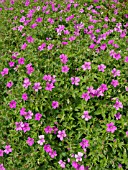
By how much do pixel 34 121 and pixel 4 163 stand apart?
1.90 ft

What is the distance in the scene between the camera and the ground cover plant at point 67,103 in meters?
2.84

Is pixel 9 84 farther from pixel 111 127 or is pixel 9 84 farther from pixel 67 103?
pixel 111 127

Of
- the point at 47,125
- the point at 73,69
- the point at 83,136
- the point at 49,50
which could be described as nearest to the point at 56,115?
the point at 47,125

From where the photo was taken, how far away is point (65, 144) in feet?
9.69

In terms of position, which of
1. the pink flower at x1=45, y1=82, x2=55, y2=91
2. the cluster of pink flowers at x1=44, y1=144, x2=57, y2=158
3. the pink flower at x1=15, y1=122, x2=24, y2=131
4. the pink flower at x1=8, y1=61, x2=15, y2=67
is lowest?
the cluster of pink flowers at x1=44, y1=144, x2=57, y2=158

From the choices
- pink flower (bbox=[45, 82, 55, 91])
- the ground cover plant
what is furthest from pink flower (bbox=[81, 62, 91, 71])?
pink flower (bbox=[45, 82, 55, 91])

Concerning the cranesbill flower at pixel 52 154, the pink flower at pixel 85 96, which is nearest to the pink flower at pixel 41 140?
the cranesbill flower at pixel 52 154

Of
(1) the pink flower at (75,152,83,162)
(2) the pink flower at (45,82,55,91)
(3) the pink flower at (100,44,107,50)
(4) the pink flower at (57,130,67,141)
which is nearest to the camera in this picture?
(1) the pink flower at (75,152,83,162)

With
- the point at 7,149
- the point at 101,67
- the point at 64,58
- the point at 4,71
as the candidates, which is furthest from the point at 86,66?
the point at 7,149

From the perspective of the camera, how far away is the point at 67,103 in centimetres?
304

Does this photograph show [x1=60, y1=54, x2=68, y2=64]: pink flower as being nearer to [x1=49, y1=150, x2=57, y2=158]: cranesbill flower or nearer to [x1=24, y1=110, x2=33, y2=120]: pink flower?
[x1=24, y1=110, x2=33, y2=120]: pink flower

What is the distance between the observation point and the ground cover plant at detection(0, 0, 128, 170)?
284cm

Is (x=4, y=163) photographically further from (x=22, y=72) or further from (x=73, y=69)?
(x=73, y=69)

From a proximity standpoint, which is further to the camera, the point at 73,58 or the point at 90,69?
the point at 73,58
